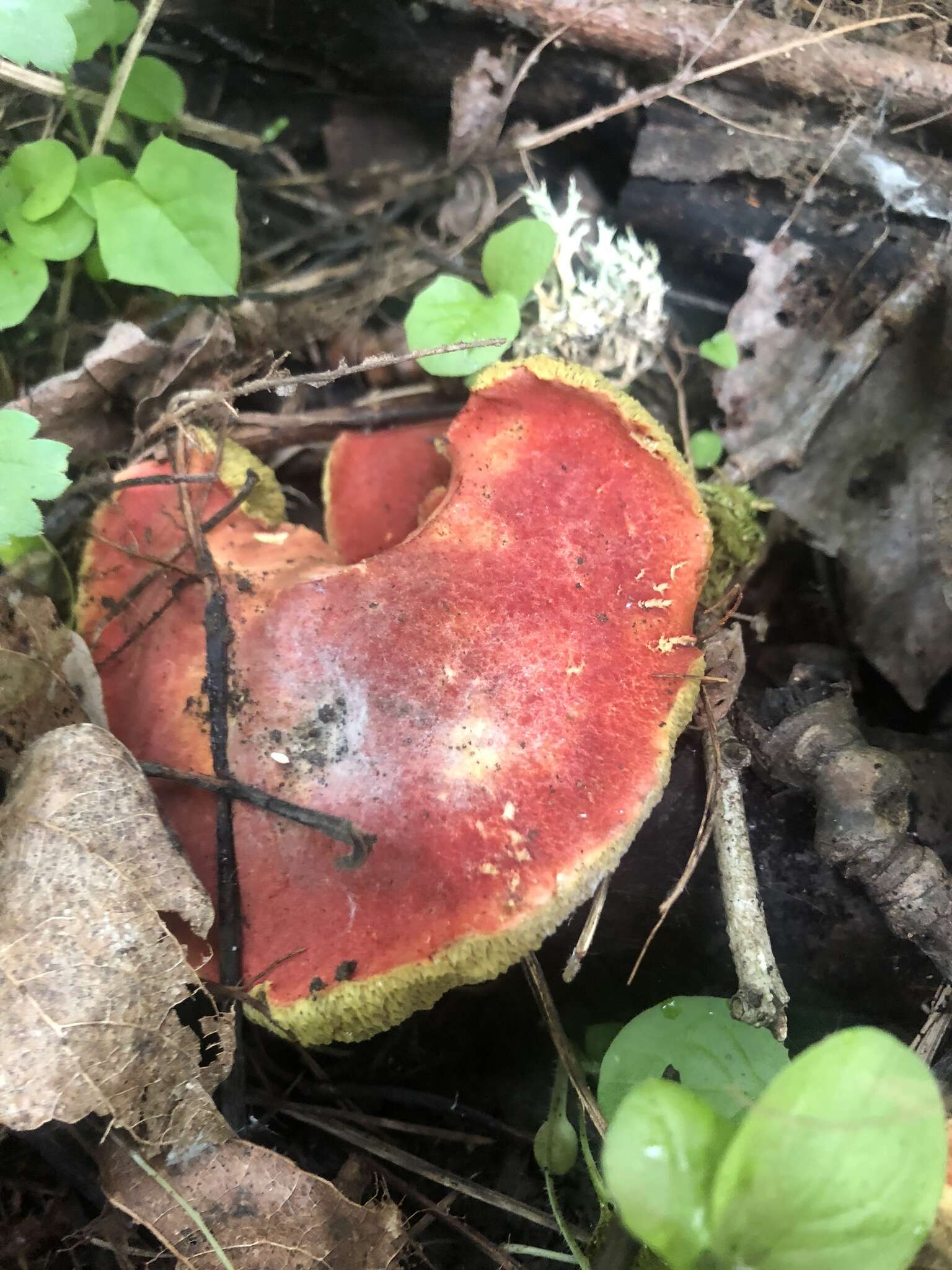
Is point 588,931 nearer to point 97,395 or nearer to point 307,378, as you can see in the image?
point 307,378

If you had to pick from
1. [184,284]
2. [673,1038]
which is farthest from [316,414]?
[673,1038]

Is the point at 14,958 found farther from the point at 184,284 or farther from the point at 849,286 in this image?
the point at 849,286

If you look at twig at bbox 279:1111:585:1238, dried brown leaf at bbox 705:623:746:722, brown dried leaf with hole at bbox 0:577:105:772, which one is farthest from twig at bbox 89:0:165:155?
twig at bbox 279:1111:585:1238

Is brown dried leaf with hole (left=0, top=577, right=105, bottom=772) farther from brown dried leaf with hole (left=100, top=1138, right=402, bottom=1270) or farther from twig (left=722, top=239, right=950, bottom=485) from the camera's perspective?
twig (left=722, top=239, right=950, bottom=485)

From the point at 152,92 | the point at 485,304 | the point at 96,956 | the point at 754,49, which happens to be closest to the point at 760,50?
the point at 754,49

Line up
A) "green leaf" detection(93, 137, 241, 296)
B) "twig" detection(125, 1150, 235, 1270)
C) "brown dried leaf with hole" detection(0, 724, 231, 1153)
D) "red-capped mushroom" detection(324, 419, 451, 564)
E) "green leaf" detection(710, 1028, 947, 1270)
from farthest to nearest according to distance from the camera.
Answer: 1. "red-capped mushroom" detection(324, 419, 451, 564)
2. "green leaf" detection(93, 137, 241, 296)
3. "twig" detection(125, 1150, 235, 1270)
4. "brown dried leaf with hole" detection(0, 724, 231, 1153)
5. "green leaf" detection(710, 1028, 947, 1270)

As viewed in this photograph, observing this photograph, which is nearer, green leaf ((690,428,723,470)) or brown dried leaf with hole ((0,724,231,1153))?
brown dried leaf with hole ((0,724,231,1153))

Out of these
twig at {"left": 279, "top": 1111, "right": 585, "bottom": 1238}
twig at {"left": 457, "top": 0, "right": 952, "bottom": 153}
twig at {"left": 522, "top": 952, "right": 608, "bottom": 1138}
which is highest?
twig at {"left": 457, "top": 0, "right": 952, "bottom": 153}

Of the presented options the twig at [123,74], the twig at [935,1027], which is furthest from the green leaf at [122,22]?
the twig at [935,1027]
